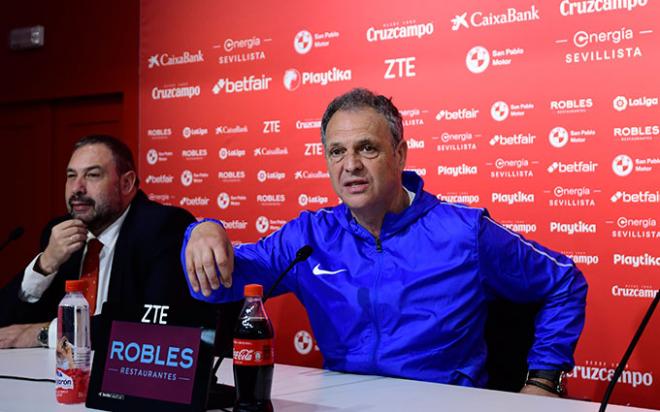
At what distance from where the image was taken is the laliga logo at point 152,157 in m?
4.05

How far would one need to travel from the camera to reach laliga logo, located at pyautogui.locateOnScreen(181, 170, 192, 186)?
155 inches

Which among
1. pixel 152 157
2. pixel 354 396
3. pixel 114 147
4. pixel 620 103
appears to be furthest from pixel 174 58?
pixel 354 396

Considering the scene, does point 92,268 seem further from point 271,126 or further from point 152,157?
point 152,157

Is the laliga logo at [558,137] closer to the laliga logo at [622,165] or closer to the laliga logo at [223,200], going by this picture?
the laliga logo at [622,165]

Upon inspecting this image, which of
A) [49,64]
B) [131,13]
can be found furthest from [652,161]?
[49,64]

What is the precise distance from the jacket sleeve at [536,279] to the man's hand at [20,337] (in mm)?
1283

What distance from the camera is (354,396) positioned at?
137 centimetres

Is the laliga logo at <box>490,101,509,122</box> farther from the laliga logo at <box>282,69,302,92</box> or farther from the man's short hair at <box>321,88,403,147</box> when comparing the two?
the man's short hair at <box>321,88,403,147</box>

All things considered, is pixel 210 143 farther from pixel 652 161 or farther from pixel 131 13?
pixel 652 161

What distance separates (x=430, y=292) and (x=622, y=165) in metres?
1.33

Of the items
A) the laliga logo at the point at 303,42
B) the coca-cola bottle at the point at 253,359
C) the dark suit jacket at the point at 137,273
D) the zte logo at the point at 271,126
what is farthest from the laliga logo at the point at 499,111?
the coca-cola bottle at the point at 253,359

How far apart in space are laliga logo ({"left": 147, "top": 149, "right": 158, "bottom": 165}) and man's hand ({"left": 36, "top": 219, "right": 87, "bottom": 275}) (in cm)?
161

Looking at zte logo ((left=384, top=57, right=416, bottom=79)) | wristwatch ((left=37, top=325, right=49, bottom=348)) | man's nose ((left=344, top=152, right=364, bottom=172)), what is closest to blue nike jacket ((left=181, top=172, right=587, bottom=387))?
man's nose ((left=344, top=152, right=364, bottom=172))

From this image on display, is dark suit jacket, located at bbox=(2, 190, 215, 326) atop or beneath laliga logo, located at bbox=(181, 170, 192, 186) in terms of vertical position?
beneath
